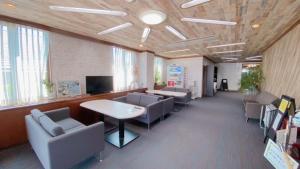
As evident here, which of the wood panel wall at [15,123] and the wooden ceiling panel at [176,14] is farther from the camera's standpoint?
the wood panel wall at [15,123]

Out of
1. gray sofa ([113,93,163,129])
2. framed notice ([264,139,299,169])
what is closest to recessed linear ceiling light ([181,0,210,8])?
framed notice ([264,139,299,169])

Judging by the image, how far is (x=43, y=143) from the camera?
1.67 meters

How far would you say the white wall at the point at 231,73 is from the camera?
11.0 meters

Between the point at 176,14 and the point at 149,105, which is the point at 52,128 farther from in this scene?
the point at 176,14

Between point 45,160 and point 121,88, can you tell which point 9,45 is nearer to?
point 45,160

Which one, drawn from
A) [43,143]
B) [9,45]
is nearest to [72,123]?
[43,143]

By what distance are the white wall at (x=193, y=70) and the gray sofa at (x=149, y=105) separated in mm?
4681

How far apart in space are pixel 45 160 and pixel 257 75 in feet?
24.4

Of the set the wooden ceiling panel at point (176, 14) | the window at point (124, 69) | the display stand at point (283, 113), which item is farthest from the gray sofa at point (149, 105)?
the display stand at point (283, 113)

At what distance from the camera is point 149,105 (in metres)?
3.34

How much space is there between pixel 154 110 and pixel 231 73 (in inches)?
431

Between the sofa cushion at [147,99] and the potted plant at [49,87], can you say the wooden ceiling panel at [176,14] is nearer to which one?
the potted plant at [49,87]

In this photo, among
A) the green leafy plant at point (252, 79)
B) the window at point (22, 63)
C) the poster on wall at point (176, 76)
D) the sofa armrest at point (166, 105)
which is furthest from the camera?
the poster on wall at point (176, 76)

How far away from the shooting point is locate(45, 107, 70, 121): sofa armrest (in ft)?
8.75
